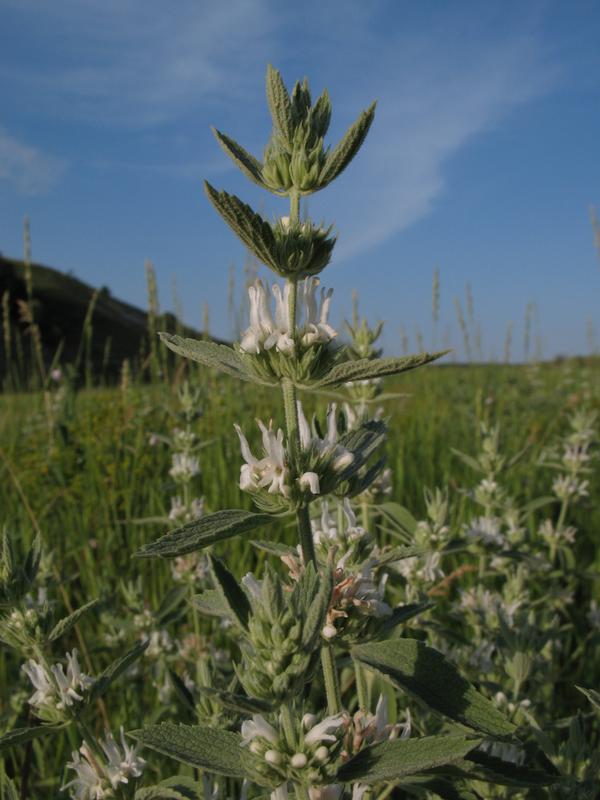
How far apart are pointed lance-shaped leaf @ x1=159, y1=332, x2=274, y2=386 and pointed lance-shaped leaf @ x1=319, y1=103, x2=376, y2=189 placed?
0.32m

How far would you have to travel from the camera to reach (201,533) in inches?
36.5

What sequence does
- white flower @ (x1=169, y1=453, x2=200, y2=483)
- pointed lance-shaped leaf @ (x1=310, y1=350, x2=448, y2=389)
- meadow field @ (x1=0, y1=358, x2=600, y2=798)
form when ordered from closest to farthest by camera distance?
pointed lance-shaped leaf @ (x1=310, y1=350, x2=448, y2=389) → meadow field @ (x1=0, y1=358, x2=600, y2=798) → white flower @ (x1=169, y1=453, x2=200, y2=483)

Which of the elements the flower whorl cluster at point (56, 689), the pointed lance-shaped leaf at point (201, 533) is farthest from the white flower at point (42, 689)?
the pointed lance-shaped leaf at point (201, 533)

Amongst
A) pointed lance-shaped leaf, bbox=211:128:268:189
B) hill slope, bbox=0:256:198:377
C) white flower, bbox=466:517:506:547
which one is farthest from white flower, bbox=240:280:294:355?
hill slope, bbox=0:256:198:377

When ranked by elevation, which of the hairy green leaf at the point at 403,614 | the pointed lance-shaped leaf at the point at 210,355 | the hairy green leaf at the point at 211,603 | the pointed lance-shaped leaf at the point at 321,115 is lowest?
the hairy green leaf at the point at 403,614

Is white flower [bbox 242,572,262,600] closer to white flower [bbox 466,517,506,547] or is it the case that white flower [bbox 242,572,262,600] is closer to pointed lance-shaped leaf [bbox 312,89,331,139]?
pointed lance-shaped leaf [bbox 312,89,331,139]

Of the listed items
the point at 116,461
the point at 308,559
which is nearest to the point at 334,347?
the point at 308,559

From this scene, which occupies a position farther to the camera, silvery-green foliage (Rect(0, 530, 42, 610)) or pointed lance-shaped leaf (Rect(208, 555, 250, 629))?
silvery-green foliage (Rect(0, 530, 42, 610))

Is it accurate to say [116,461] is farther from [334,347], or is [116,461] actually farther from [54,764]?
[334,347]

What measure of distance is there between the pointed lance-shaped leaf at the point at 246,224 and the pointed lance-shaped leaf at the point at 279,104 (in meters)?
0.20

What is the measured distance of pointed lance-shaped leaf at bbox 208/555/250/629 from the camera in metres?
0.96

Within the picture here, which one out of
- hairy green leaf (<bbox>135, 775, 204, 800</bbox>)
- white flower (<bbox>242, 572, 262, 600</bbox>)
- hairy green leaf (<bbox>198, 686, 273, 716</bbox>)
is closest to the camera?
hairy green leaf (<bbox>198, 686, 273, 716</bbox>)

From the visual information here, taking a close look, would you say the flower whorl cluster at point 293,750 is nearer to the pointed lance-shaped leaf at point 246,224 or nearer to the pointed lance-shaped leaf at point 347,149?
the pointed lance-shaped leaf at point 246,224

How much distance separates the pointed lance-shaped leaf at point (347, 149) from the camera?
1.02m
